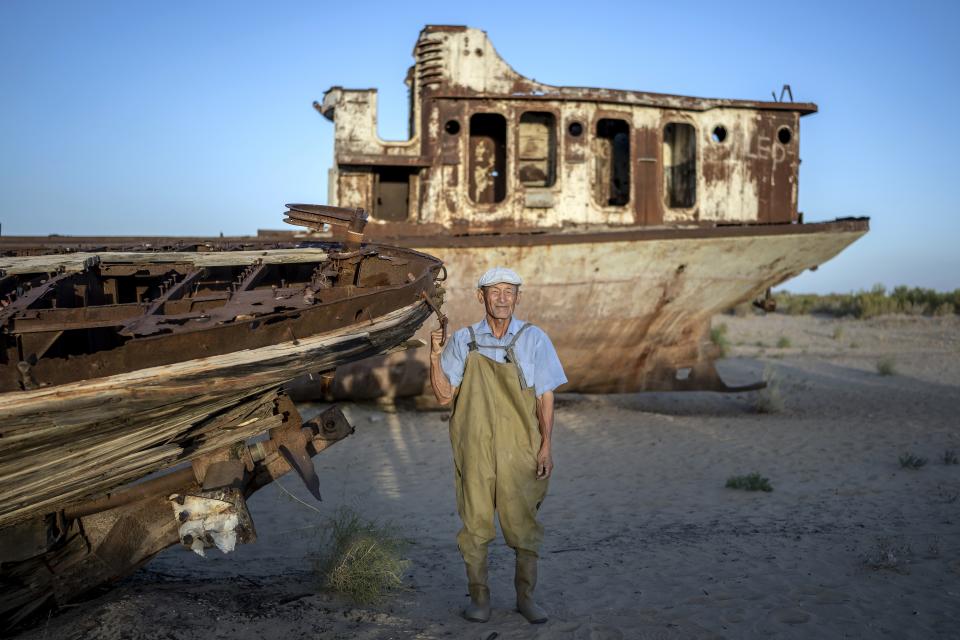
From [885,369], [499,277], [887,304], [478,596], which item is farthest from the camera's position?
[887,304]

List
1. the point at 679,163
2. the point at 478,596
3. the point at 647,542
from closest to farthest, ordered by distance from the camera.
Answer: the point at 478,596
the point at 647,542
the point at 679,163

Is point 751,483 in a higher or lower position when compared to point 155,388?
lower

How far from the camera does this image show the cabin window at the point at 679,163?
1091 centimetres

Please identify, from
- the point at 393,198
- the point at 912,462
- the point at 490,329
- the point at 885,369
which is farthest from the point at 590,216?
the point at 885,369

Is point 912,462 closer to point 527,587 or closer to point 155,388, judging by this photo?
point 527,587

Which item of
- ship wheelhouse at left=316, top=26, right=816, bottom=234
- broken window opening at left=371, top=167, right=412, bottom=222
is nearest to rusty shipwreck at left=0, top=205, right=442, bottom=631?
ship wheelhouse at left=316, top=26, right=816, bottom=234

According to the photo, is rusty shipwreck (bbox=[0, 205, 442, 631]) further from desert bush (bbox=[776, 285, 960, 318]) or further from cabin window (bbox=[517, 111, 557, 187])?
desert bush (bbox=[776, 285, 960, 318])

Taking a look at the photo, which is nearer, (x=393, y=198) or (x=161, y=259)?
(x=161, y=259)

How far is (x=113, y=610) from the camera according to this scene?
347 cm

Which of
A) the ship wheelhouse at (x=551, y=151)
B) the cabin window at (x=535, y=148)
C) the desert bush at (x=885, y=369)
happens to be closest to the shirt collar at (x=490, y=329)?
the ship wheelhouse at (x=551, y=151)

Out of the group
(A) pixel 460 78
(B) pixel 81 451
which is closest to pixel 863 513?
(B) pixel 81 451

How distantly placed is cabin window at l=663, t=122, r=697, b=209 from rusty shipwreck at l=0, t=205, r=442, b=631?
747 cm

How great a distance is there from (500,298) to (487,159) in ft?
26.8

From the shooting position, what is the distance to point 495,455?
356 centimetres
